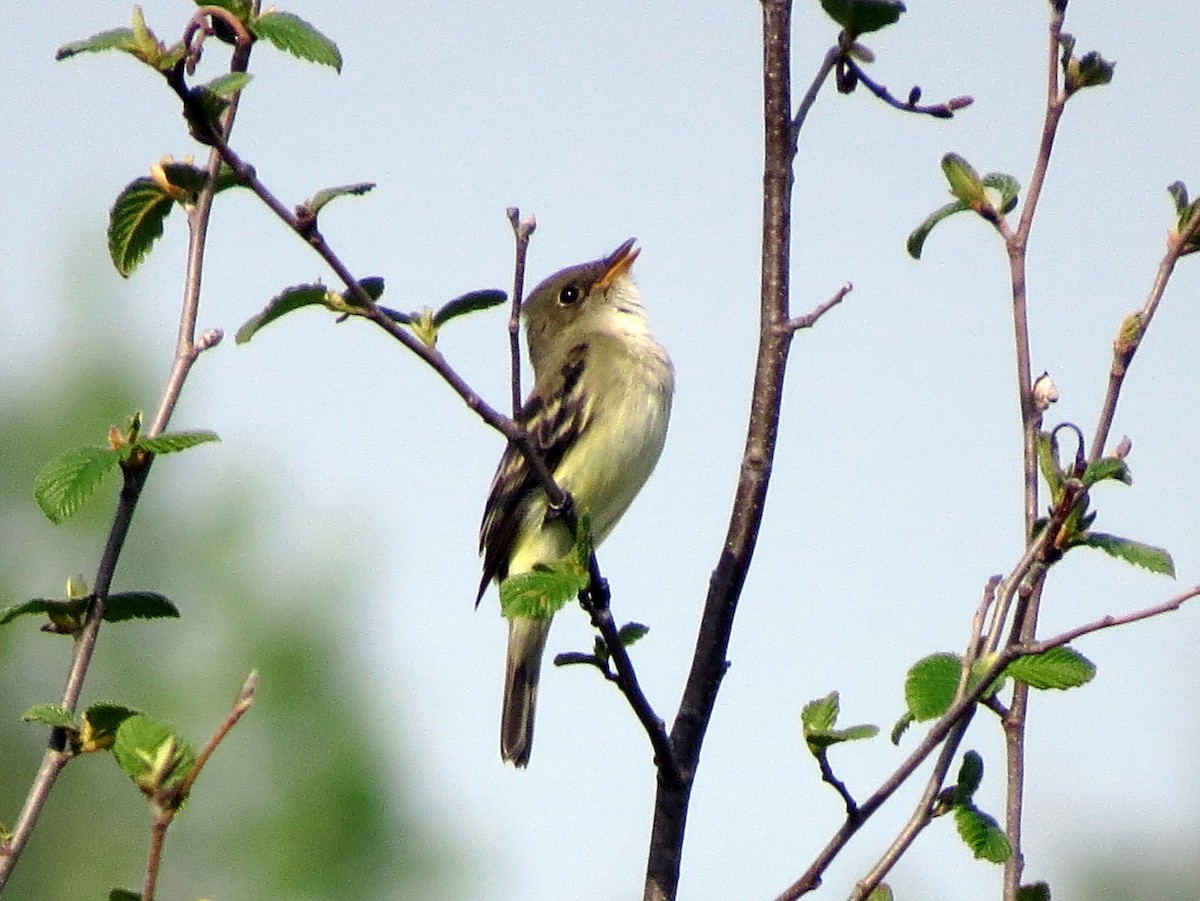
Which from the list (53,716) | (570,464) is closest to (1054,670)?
(53,716)

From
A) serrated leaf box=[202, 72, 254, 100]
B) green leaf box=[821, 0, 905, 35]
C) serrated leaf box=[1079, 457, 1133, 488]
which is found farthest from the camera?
green leaf box=[821, 0, 905, 35]

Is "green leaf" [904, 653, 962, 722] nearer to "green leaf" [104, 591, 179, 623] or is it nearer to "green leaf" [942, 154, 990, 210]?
"green leaf" [942, 154, 990, 210]

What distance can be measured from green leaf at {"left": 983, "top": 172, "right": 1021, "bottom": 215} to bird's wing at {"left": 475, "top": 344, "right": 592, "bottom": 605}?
→ 3630 millimetres

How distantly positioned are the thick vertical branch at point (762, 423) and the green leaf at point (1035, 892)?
541 mm

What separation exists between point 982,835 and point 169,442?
4.46ft

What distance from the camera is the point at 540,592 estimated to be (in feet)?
9.07

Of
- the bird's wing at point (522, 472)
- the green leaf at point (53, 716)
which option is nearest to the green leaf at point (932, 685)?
the green leaf at point (53, 716)

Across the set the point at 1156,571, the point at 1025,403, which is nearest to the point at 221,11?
the point at 1025,403

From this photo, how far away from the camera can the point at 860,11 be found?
2939 mm

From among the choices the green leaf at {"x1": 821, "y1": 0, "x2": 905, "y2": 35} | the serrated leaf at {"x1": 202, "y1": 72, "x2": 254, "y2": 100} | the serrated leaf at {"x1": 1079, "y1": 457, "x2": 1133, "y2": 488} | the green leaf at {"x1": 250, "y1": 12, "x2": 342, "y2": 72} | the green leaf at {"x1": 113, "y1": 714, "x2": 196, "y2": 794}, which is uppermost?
the green leaf at {"x1": 821, "y1": 0, "x2": 905, "y2": 35}

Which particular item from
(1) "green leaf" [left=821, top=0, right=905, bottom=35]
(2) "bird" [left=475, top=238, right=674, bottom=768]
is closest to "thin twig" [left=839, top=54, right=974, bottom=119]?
(1) "green leaf" [left=821, top=0, right=905, bottom=35]

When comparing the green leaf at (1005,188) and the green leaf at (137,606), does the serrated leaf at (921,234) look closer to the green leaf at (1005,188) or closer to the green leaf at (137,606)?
the green leaf at (1005,188)

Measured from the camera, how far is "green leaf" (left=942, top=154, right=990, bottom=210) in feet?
9.96

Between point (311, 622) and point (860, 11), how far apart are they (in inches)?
869
